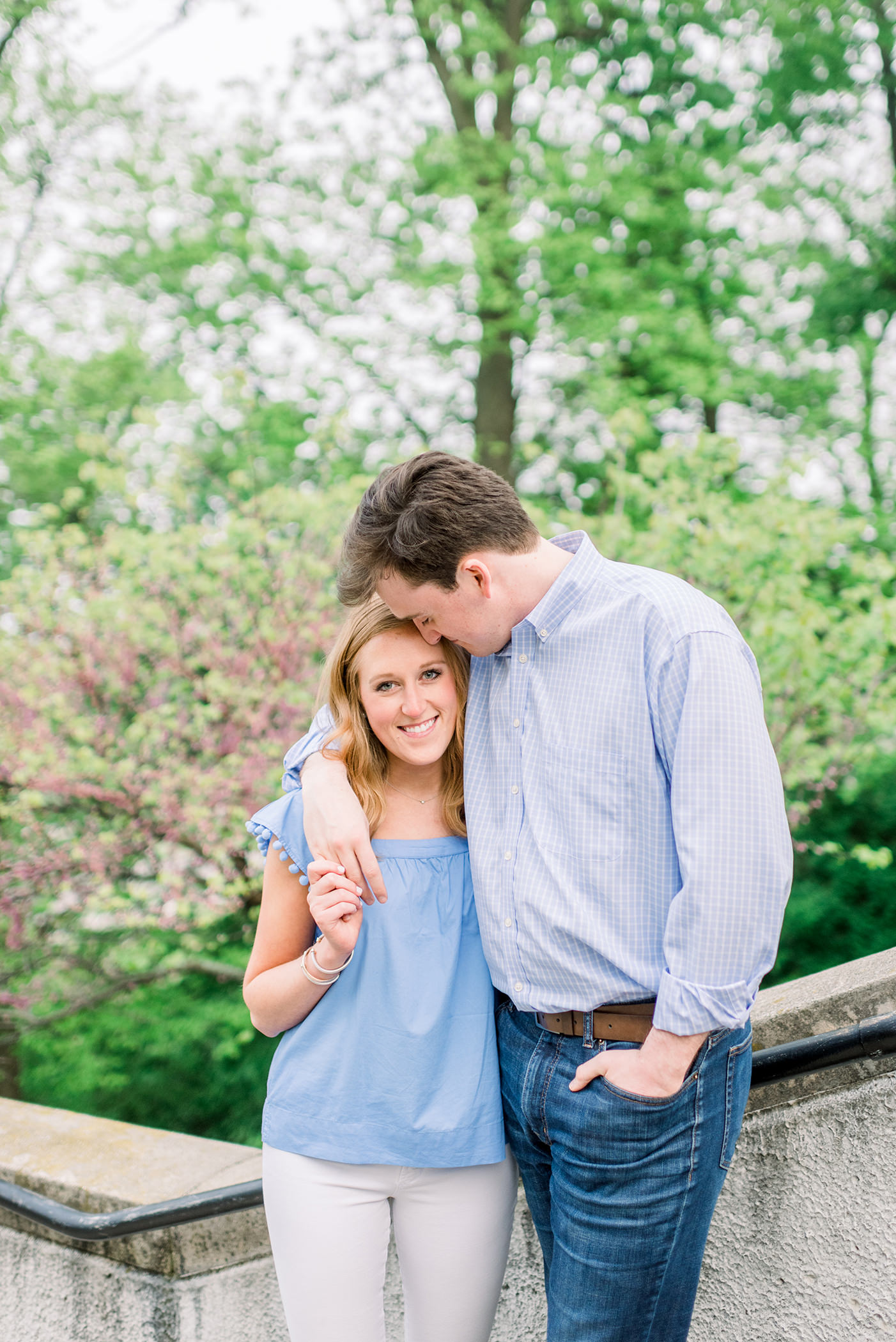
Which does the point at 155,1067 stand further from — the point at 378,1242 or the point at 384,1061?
the point at 384,1061

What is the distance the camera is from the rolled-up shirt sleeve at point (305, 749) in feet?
6.61

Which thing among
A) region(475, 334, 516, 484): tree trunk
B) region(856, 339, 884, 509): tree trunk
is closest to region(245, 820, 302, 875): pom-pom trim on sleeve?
region(475, 334, 516, 484): tree trunk

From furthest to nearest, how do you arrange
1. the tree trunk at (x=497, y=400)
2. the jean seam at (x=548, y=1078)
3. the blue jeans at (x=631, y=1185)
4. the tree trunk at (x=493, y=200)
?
1. the tree trunk at (x=497, y=400)
2. the tree trunk at (x=493, y=200)
3. the jean seam at (x=548, y=1078)
4. the blue jeans at (x=631, y=1185)

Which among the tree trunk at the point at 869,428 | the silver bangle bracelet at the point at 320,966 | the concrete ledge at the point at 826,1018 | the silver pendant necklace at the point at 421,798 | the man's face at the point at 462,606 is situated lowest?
the concrete ledge at the point at 826,1018

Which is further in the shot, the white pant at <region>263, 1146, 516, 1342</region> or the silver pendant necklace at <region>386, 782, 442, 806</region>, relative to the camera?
the silver pendant necklace at <region>386, 782, 442, 806</region>

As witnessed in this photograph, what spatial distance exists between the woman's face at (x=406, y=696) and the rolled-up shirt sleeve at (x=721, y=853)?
534 millimetres

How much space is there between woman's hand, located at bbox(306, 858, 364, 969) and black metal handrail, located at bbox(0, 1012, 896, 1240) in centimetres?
76

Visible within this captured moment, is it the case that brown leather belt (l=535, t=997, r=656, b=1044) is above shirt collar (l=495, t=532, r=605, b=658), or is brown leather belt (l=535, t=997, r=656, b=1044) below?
below

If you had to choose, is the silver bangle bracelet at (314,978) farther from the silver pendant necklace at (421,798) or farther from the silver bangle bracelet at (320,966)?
the silver pendant necklace at (421,798)

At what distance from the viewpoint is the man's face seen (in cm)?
178

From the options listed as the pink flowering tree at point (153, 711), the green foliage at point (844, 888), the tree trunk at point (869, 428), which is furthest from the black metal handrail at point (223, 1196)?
the tree trunk at point (869, 428)

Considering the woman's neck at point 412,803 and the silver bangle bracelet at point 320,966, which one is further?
the woman's neck at point 412,803

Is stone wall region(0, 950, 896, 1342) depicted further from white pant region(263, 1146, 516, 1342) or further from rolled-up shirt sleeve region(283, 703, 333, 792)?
rolled-up shirt sleeve region(283, 703, 333, 792)

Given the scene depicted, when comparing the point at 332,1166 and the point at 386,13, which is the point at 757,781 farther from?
the point at 386,13
